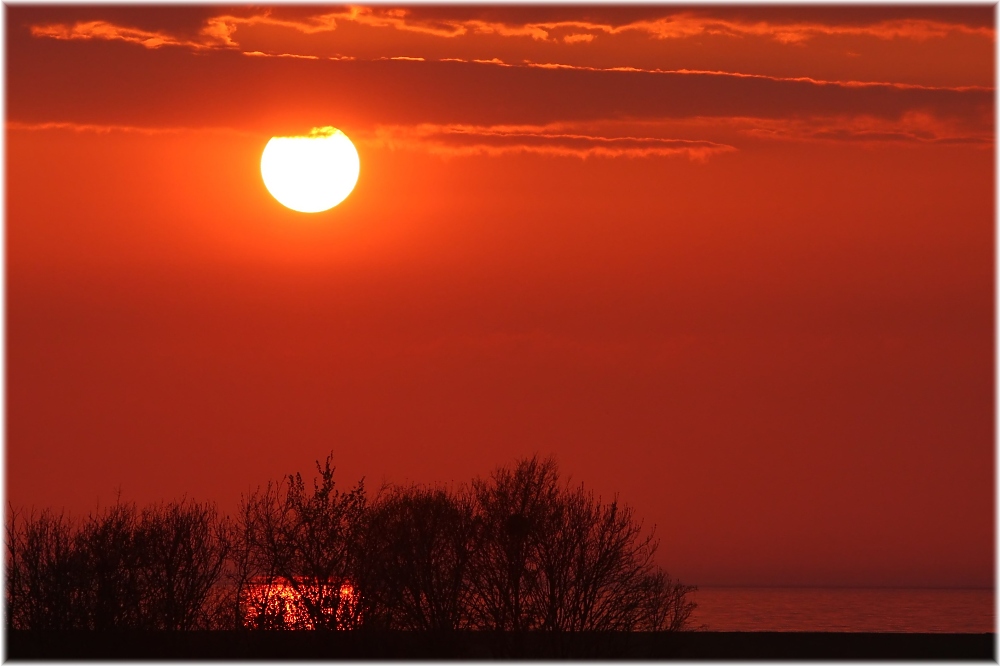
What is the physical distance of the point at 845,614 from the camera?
150 m

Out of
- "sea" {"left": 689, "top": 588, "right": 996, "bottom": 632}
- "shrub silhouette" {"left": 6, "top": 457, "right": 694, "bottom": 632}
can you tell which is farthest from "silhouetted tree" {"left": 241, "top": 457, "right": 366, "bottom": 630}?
"sea" {"left": 689, "top": 588, "right": 996, "bottom": 632}

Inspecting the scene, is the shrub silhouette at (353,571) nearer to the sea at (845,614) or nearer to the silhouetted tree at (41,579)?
the silhouetted tree at (41,579)

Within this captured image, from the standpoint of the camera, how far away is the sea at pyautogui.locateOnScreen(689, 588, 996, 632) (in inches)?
4887

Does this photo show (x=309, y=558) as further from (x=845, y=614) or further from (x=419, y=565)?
(x=845, y=614)

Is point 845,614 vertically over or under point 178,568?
under

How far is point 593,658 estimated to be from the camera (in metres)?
45.5

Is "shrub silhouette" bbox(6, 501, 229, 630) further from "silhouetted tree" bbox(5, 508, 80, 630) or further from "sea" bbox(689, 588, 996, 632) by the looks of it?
"sea" bbox(689, 588, 996, 632)

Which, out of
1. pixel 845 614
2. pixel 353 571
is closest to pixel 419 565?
pixel 353 571

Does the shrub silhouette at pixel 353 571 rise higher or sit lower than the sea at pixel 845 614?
higher

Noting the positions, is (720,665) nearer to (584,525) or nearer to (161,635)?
(584,525)

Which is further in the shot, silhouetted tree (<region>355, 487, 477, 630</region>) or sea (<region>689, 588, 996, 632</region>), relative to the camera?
sea (<region>689, 588, 996, 632</region>)

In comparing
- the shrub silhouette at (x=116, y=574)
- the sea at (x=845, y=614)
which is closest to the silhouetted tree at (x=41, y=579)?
the shrub silhouette at (x=116, y=574)

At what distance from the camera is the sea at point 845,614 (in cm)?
12412

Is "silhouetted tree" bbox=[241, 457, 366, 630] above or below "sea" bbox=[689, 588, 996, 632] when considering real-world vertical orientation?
above
